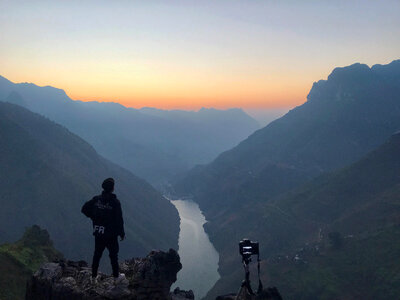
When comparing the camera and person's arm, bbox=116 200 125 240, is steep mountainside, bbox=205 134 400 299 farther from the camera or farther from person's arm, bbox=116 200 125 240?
person's arm, bbox=116 200 125 240

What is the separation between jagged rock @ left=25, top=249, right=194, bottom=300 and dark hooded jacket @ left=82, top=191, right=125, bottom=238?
2.11m

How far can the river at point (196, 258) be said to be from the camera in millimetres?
87438

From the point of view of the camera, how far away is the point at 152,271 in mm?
12227

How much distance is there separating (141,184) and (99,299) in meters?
159

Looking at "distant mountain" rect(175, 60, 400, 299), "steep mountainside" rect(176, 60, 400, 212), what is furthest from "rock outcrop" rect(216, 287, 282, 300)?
"steep mountainside" rect(176, 60, 400, 212)

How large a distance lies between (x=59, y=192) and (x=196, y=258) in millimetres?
53197

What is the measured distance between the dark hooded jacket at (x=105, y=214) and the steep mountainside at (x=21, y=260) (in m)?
17.3

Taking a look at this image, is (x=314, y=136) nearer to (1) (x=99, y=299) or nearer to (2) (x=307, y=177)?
(2) (x=307, y=177)

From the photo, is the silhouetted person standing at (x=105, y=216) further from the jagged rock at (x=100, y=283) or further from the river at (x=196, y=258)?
the river at (x=196, y=258)

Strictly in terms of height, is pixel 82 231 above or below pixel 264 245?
above

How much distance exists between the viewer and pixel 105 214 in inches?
400

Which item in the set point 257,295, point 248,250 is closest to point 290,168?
point 257,295

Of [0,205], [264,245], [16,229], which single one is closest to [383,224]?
[264,245]

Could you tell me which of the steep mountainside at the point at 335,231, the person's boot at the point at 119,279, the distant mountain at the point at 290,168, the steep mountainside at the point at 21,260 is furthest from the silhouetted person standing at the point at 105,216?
the distant mountain at the point at 290,168
